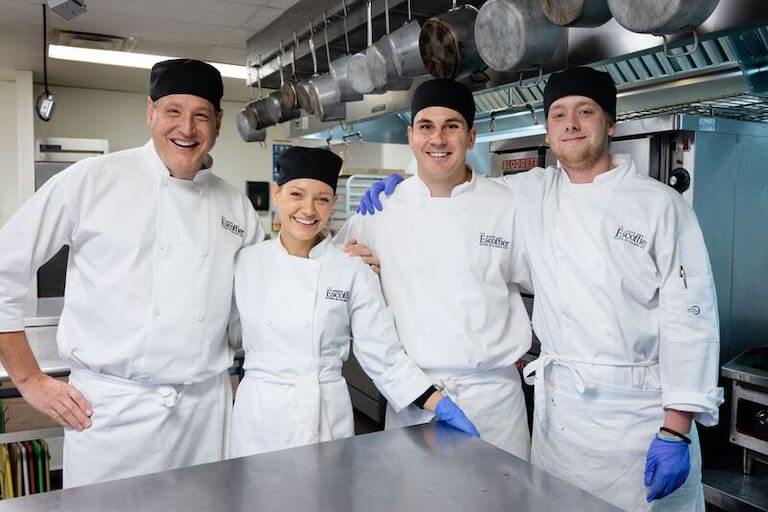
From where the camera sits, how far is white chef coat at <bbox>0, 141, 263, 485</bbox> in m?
1.69

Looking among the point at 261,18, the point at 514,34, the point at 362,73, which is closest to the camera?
the point at 514,34

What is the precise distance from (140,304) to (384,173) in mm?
5127

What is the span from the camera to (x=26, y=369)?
1.68 metres

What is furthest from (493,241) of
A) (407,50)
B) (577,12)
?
(407,50)

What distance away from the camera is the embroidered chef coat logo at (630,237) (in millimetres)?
1700

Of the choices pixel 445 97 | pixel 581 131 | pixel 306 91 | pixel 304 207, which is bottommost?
pixel 304 207

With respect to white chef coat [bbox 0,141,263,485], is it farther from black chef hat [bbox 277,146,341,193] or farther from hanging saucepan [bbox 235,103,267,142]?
hanging saucepan [bbox 235,103,267,142]

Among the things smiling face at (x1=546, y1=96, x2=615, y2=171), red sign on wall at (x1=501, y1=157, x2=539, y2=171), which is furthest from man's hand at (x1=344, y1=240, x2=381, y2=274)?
red sign on wall at (x1=501, y1=157, x2=539, y2=171)

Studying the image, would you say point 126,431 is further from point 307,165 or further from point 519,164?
point 519,164

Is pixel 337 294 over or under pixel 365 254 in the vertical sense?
under

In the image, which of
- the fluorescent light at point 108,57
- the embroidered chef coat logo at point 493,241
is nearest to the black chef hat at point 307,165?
the embroidered chef coat logo at point 493,241

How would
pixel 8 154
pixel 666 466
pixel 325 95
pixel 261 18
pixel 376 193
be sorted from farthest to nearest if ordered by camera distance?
1. pixel 8 154
2. pixel 261 18
3. pixel 325 95
4. pixel 376 193
5. pixel 666 466

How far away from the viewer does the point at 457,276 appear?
6.20 ft

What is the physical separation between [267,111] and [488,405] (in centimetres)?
258
